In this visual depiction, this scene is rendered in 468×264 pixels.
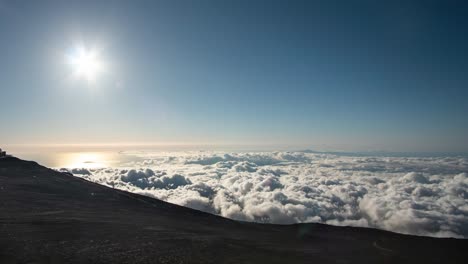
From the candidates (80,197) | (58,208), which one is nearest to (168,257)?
(58,208)

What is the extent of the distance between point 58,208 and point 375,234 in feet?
284

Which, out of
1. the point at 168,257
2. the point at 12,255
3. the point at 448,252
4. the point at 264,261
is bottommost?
the point at 448,252

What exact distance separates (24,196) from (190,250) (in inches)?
1294

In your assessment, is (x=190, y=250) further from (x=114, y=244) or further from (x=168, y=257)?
(x=114, y=244)

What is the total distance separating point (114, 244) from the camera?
69.7ft

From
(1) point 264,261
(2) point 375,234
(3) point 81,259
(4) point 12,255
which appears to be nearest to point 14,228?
(4) point 12,255

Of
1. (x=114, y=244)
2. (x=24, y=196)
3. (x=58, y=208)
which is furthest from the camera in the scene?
(x=24, y=196)

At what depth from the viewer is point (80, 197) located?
158ft

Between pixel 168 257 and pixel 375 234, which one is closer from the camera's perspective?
pixel 168 257

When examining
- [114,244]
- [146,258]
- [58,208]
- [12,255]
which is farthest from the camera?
[58,208]

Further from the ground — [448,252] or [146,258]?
[146,258]

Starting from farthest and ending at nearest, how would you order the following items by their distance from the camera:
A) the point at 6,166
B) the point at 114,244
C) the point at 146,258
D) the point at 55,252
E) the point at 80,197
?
the point at 6,166
the point at 80,197
the point at 114,244
the point at 146,258
the point at 55,252

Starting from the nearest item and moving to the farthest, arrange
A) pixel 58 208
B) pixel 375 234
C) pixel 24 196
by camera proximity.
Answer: pixel 58 208, pixel 24 196, pixel 375 234

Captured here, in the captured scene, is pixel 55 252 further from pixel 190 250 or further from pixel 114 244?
pixel 190 250
